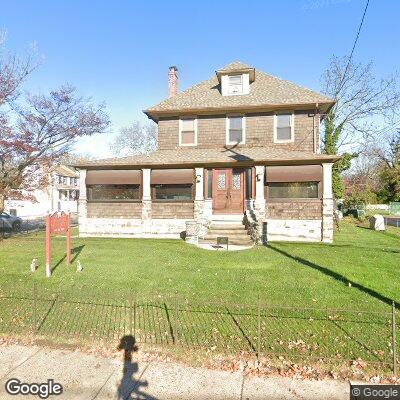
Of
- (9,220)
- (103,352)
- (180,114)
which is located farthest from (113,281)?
(9,220)

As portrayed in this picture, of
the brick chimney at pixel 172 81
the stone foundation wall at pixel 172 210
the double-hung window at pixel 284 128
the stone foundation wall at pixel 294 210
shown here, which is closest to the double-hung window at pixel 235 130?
the double-hung window at pixel 284 128

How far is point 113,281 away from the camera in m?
9.41

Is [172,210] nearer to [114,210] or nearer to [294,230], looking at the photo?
[114,210]

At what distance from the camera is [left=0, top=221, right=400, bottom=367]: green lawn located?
5898 millimetres

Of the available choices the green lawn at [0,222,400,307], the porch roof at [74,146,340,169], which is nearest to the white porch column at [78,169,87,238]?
the porch roof at [74,146,340,169]

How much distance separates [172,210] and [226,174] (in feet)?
12.5

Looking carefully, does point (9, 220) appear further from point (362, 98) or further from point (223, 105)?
point (362, 98)

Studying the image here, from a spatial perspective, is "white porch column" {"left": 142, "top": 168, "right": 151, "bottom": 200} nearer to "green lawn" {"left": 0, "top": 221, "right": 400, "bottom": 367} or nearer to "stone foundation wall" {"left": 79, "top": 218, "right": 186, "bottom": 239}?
"stone foundation wall" {"left": 79, "top": 218, "right": 186, "bottom": 239}

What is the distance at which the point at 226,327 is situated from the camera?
6336 mm

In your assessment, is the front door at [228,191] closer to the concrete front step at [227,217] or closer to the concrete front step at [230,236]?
the concrete front step at [227,217]

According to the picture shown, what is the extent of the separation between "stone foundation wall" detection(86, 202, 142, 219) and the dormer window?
960 centimetres

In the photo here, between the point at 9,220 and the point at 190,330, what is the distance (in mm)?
25357

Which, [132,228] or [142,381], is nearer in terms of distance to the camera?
[142,381]

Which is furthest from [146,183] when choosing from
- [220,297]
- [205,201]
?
[220,297]
